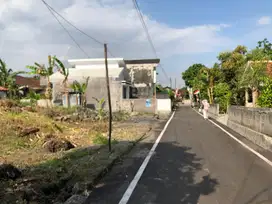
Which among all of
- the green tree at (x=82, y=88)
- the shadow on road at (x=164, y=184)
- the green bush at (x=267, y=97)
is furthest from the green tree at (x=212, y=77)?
the shadow on road at (x=164, y=184)

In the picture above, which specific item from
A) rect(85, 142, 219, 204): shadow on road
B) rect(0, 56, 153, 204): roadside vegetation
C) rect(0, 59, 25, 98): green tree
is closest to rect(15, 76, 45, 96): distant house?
rect(0, 59, 25, 98): green tree

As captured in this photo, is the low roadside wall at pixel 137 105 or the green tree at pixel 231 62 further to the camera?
the green tree at pixel 231 62

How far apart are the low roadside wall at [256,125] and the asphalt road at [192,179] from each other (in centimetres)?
126

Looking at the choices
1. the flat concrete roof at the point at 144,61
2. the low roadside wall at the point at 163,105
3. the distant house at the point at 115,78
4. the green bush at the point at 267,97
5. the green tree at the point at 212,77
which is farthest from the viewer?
the flat concrete roof at the point at 144,61

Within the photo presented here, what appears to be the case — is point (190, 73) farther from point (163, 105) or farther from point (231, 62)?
point (163, 105)

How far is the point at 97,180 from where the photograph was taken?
22.5 ft

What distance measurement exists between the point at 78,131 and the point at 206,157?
800cm

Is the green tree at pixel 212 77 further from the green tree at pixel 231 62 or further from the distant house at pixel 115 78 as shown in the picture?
the distant house at pixel 115 78

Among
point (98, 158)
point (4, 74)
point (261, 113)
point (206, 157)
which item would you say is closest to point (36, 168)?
point (98, 158)

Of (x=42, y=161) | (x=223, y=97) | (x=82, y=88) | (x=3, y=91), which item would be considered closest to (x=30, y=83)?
(x=3, y=91)

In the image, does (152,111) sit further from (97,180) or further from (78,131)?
(97,180)

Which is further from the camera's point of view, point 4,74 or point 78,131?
point 4,74

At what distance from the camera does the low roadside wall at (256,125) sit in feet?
36.3

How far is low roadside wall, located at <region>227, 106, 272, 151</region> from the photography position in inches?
436
